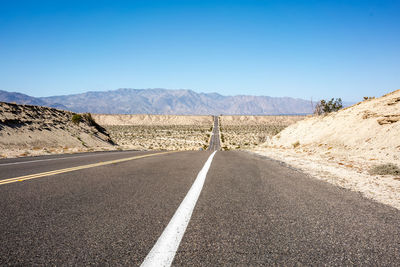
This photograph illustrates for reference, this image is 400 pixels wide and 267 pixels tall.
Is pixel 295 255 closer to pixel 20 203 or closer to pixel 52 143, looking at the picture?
pixel 20 203

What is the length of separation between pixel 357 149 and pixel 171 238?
13395 millimetres

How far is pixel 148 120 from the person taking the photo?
161 meters

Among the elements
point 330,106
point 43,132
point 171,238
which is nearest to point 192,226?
point 171,238

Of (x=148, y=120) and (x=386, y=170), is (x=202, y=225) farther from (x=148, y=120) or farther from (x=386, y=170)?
(x=148, y=120)

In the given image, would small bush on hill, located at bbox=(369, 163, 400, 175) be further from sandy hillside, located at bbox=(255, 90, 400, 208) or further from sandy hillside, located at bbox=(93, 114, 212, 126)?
sandy hillside, located at bbox=(93, 114, 212, 126)

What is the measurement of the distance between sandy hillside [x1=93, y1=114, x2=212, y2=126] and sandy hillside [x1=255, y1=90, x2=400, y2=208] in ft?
458

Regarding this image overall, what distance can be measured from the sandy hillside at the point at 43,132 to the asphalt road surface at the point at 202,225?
1598cm

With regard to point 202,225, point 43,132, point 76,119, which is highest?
point 76,119

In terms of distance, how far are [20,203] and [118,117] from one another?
165m

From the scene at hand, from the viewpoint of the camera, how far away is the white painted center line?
2.05 metres

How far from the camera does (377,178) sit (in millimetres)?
6480

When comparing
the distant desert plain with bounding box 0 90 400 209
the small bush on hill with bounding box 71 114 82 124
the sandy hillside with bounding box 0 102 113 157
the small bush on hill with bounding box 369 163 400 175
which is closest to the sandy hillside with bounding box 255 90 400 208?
the distant desert plain with bounding box 0 90 400 209

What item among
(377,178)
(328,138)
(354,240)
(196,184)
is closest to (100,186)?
(196,184)

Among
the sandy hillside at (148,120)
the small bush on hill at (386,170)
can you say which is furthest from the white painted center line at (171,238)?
the sandy hillside at (148,120)
